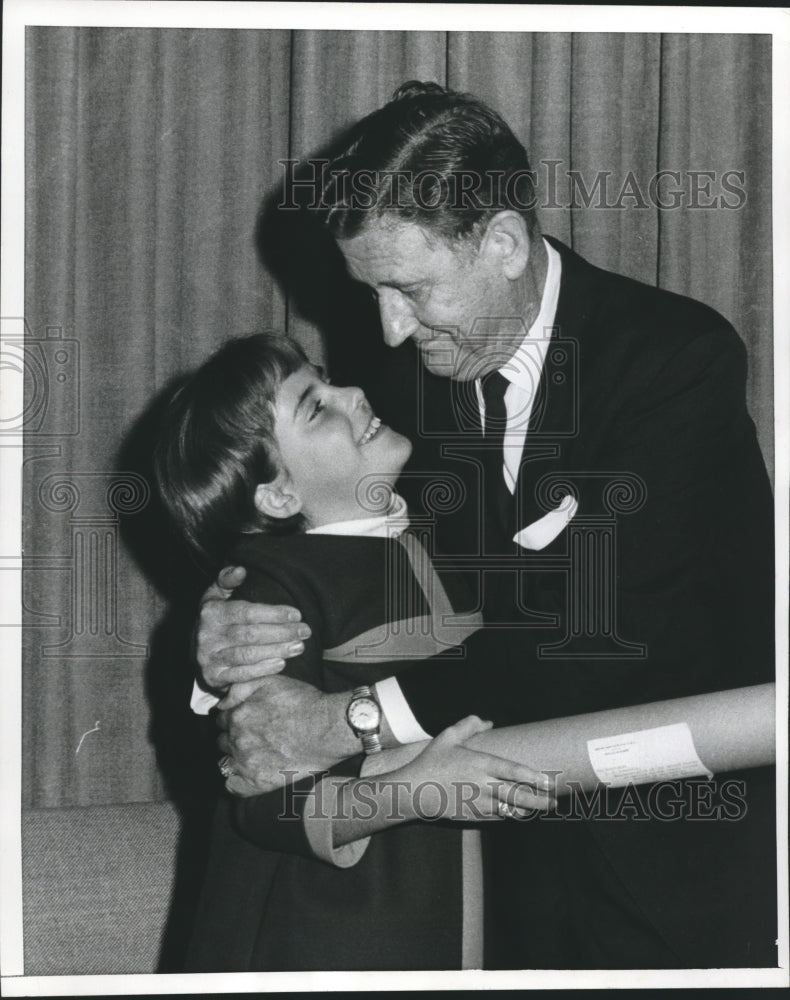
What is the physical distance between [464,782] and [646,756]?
0.22 m

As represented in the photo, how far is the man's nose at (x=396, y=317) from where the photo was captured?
1495mm

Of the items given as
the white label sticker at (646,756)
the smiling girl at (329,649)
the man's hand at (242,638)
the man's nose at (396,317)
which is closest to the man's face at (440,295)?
the man's nose at (396,317)

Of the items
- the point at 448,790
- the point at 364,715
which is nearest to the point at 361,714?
the point at 364,715

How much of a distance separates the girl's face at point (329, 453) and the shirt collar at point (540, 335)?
0.18 metres

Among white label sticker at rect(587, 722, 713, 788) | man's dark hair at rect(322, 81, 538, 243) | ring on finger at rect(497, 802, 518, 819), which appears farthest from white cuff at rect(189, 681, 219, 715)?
man's dark hair at rect(322, 81, 538, 243)

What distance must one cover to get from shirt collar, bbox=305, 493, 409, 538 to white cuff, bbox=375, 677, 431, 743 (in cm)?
20

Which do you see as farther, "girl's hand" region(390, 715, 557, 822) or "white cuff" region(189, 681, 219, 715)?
"white cuff" region(189, 681, 219, 715)

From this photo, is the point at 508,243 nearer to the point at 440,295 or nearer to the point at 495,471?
the point at 440,295

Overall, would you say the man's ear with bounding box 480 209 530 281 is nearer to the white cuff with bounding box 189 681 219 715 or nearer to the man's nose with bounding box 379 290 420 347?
the man's nose with bounding box 379 290 420 347

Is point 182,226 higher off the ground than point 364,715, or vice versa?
point 182,226

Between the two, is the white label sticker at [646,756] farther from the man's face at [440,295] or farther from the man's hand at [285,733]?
the man's face at [440,295]

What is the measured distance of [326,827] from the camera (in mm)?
1420

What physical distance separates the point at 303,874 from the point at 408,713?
0.24 metres

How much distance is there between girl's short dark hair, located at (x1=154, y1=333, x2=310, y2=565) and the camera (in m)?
1.49
